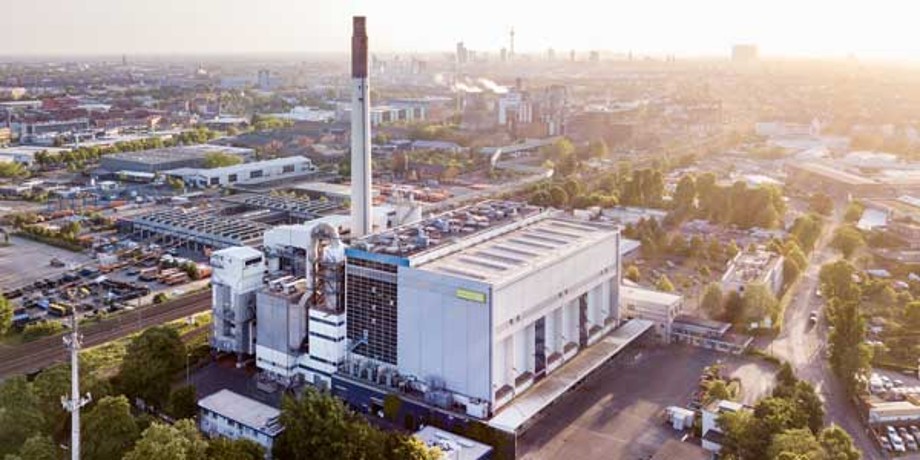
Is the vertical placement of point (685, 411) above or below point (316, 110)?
below

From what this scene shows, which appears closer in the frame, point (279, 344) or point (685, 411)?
point (685, 411)

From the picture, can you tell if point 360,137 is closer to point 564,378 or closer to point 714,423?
point 564,378

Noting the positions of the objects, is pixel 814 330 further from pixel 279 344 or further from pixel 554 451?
pixel 279 344

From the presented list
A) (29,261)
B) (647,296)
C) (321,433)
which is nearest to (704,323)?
(647,296)

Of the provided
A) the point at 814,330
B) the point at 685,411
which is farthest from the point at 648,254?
the point at 685,411

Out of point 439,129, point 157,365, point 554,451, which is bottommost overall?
point 554,451

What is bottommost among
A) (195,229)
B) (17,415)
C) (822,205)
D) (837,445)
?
(837,445)

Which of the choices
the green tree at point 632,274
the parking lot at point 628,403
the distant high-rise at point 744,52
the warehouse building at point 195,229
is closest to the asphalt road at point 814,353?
the parking lot at point 628,403

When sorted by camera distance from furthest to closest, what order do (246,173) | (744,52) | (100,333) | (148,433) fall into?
(744,52), (246,173), (100,333), (148,433)
